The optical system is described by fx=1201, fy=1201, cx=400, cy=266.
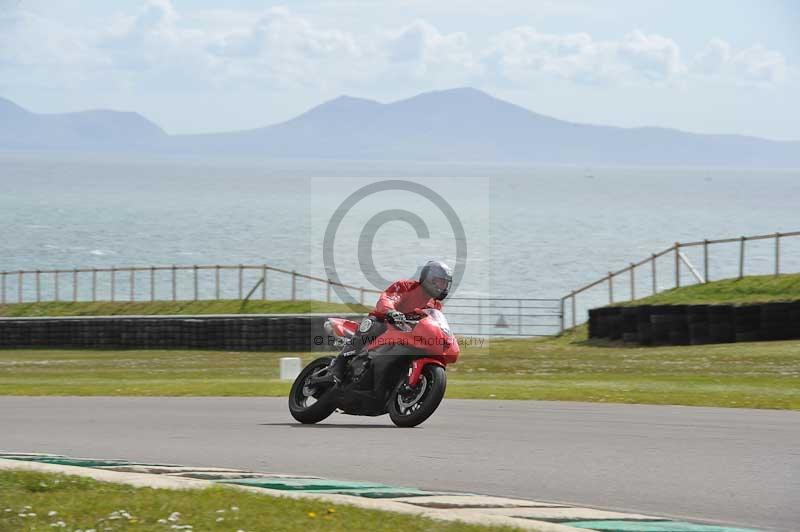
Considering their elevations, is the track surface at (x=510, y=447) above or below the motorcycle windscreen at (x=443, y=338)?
below

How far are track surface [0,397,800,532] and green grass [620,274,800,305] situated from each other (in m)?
16.5

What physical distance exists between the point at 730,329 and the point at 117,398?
16.2 metres

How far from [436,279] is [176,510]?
16.8 ft

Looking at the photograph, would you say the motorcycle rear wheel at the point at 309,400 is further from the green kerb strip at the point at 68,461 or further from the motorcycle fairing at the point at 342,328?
the green kerb strip at the point at 68,461

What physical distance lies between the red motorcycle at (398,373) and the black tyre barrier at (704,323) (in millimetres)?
16811

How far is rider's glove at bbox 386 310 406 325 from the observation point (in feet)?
41.8

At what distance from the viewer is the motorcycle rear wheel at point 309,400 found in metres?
13.5

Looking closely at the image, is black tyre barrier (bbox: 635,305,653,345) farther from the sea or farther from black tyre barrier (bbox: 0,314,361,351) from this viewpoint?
the sea

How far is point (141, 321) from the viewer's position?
3706cm

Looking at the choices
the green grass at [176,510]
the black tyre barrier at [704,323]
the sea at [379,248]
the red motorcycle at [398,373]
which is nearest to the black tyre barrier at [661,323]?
the black tyre barrier at [704,323]

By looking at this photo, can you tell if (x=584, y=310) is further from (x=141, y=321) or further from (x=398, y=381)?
(x=398, y=381)

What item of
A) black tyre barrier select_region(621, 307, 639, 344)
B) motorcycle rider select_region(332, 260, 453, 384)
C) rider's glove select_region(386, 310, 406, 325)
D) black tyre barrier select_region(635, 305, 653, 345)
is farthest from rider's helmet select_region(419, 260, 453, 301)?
black tyre barrier select_region(621, 307, 639, 344)

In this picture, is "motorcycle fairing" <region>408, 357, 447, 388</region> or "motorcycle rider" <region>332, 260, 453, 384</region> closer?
"motorcycle fairing" <region>408, 357, 447, 388</region>

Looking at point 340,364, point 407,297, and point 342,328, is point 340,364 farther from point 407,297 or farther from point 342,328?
point 407,297
